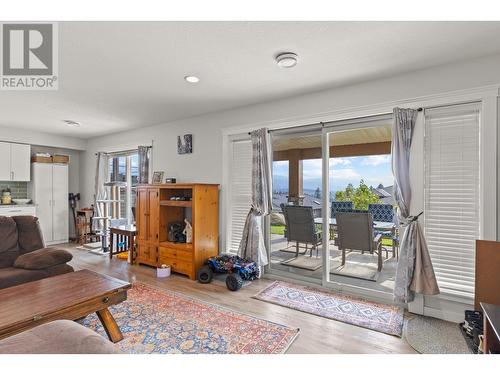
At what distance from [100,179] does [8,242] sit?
128 inches

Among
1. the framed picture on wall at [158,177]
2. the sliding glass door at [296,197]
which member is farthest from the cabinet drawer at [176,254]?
the framed picture on wall at [158,177]

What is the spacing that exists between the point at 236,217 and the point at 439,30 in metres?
3.12

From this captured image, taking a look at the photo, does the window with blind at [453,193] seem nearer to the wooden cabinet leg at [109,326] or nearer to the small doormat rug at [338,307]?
the small doormat rug at [338,307]

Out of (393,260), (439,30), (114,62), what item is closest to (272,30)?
(439,30)

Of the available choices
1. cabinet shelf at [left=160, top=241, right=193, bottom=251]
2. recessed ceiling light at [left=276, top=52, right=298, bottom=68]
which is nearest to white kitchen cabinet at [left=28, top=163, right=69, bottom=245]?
cabinet shelf at [left=160, top=241, right=193, bottom=251]

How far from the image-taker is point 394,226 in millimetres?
3602

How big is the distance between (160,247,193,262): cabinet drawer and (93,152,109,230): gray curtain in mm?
2672

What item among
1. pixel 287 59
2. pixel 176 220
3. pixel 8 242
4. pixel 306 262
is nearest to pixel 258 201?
pixel 306 262

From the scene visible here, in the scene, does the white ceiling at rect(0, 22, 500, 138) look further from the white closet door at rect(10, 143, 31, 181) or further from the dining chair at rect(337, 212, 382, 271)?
the white closet door at rect(10, 143, 31, 181)

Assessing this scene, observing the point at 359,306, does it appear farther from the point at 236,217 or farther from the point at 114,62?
the point at 114,62

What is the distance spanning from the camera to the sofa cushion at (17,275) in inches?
95.6

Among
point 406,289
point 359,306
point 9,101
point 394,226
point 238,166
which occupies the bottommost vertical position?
point 359,306

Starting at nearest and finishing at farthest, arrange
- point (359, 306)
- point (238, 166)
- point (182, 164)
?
point (359, 306) → point (238, 166) → point (182, 164)

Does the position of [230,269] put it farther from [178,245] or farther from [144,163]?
[144,163]
